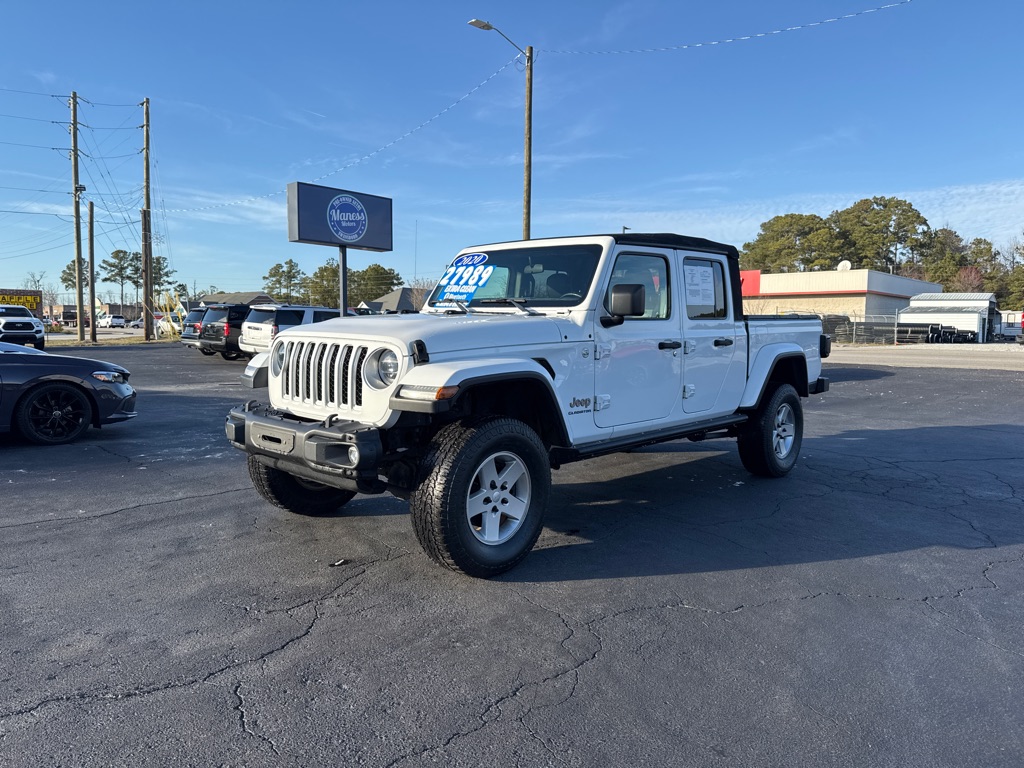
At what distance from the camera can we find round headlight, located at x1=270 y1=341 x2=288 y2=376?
4574mm

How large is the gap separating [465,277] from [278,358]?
5.44ft

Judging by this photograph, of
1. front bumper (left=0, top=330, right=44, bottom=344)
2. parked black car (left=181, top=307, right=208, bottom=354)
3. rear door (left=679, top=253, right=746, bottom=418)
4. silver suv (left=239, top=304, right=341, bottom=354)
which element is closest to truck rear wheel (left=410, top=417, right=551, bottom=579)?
rear door (left=679, top=253, right=746, bottom=418)

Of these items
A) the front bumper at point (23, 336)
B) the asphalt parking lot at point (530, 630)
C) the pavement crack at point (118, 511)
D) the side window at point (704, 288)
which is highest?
the side window at point (704, 288)

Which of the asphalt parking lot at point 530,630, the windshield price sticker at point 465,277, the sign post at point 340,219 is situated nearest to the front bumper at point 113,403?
the asphalt parking lot at point 530,630

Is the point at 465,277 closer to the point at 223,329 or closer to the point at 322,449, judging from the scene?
the point at 322,449

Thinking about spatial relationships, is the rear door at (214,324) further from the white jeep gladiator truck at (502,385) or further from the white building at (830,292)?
the white building at (830,292)

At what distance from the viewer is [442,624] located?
3.47m

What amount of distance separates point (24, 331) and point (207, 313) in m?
7.40

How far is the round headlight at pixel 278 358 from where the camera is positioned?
180 inches

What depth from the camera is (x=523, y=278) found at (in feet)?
17.2

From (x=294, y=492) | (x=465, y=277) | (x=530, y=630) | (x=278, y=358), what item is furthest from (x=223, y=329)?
(x=530, y=630)

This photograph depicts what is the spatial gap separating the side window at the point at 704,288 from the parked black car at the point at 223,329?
17.5m

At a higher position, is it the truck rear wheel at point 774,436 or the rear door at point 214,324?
the rear door at point 214,324

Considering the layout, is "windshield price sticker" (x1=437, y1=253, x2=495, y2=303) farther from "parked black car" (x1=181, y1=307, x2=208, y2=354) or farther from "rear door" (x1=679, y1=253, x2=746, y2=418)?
"parked black car" (x1=181, y1=307, x2=208, y2=354)
